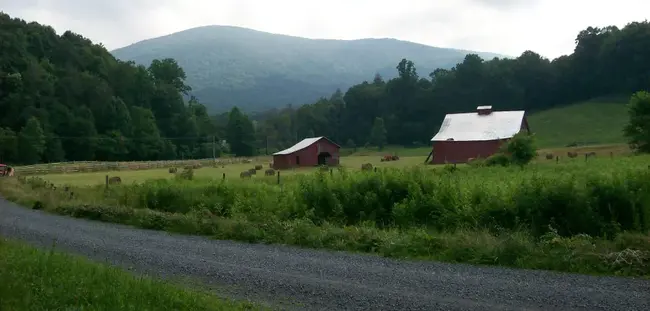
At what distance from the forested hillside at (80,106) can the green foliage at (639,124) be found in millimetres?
64857

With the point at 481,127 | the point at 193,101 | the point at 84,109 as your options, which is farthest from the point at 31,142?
the point at 481,127

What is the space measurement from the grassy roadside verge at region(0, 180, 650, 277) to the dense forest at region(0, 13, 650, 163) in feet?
221

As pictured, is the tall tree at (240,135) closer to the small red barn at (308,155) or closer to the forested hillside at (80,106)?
the forested hillside at (80,106)

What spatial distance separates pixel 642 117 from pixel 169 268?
40.2 m

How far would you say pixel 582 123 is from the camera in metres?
84.1

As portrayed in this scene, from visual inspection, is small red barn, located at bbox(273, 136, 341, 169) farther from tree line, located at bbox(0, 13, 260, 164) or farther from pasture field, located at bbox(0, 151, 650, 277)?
pasture field, located at bbox(0, 151, 650, 277)

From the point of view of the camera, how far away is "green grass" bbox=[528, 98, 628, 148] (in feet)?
240

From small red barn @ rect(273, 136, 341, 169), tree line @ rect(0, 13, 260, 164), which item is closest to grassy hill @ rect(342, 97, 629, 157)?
small red barn @ rect(273, 136, 341, 169)

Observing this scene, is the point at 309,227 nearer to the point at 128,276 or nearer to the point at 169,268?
the point at 169,268

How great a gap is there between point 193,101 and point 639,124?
9635 centimetres

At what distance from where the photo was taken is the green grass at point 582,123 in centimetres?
7312

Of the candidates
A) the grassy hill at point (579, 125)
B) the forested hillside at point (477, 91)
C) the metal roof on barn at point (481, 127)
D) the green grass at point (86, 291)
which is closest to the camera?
the green grass at point (86, 291)

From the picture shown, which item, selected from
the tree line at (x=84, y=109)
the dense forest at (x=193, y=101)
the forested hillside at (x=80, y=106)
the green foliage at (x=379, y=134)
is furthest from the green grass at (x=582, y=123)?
the forested hillside at (x=80, y=106)

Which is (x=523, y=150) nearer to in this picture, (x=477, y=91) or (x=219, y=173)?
(x=219, y=173)
